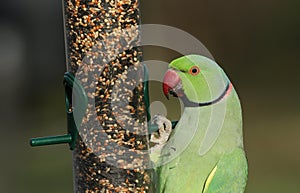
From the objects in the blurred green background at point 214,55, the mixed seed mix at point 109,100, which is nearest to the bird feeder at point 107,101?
the mixed seed mix at point 109,100

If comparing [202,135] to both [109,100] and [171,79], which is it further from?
[109,100]

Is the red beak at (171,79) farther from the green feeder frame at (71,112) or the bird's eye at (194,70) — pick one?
the green feeder frame at (71,112)

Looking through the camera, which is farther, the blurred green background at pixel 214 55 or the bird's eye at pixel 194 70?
the blurred green background at pixel 214 55

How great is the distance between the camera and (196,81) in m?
4.82

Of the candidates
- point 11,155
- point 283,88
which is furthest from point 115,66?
point 283,88

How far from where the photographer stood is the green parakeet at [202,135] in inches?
189

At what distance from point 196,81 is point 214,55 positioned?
19545 mm

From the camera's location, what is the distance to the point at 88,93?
4.89m

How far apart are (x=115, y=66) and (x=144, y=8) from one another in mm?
19566

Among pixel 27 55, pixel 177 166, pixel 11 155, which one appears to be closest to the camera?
pixel 177 166

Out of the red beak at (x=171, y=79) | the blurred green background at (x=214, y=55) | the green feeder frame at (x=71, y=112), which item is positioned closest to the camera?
the red beak at (x=171, y=79)

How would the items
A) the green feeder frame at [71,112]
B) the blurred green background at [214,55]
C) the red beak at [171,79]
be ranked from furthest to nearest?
the blurred green background at [214,55] → the green feeder frame at [71,112] → the red beak at [171,79]

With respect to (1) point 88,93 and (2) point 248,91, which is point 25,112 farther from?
(1) point 88,93

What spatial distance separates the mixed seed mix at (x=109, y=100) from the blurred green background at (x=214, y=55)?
14407mm
